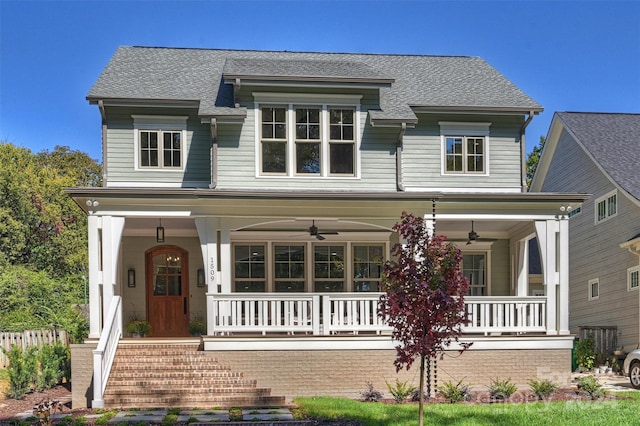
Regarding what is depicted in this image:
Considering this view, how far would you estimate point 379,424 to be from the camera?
31.4 ft

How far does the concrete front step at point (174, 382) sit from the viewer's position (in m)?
11.6

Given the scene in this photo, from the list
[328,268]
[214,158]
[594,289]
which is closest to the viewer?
[214,158]

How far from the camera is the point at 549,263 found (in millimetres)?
14102

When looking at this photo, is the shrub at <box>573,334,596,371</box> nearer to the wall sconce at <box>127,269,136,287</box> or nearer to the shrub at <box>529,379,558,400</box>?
the shrub at <box>529,379,558,400</box>

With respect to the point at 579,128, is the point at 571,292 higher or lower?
lower

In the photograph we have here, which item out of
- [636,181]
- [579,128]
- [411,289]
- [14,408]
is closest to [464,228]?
[636,181]

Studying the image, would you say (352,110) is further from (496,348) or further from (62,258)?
(62,258)

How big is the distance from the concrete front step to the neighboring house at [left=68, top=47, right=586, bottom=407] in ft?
1.20

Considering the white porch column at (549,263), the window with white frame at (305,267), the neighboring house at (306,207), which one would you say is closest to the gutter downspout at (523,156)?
the neighboring house at (306,207)

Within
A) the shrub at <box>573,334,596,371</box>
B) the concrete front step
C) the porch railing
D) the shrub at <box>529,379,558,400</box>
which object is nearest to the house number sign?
the porch railing

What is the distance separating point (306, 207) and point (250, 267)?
3.30m

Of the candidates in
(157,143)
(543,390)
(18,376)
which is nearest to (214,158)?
(157,143)

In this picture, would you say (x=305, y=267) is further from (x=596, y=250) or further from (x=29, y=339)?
(x=596, y=250)

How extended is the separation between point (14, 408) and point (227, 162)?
6.52 metres
